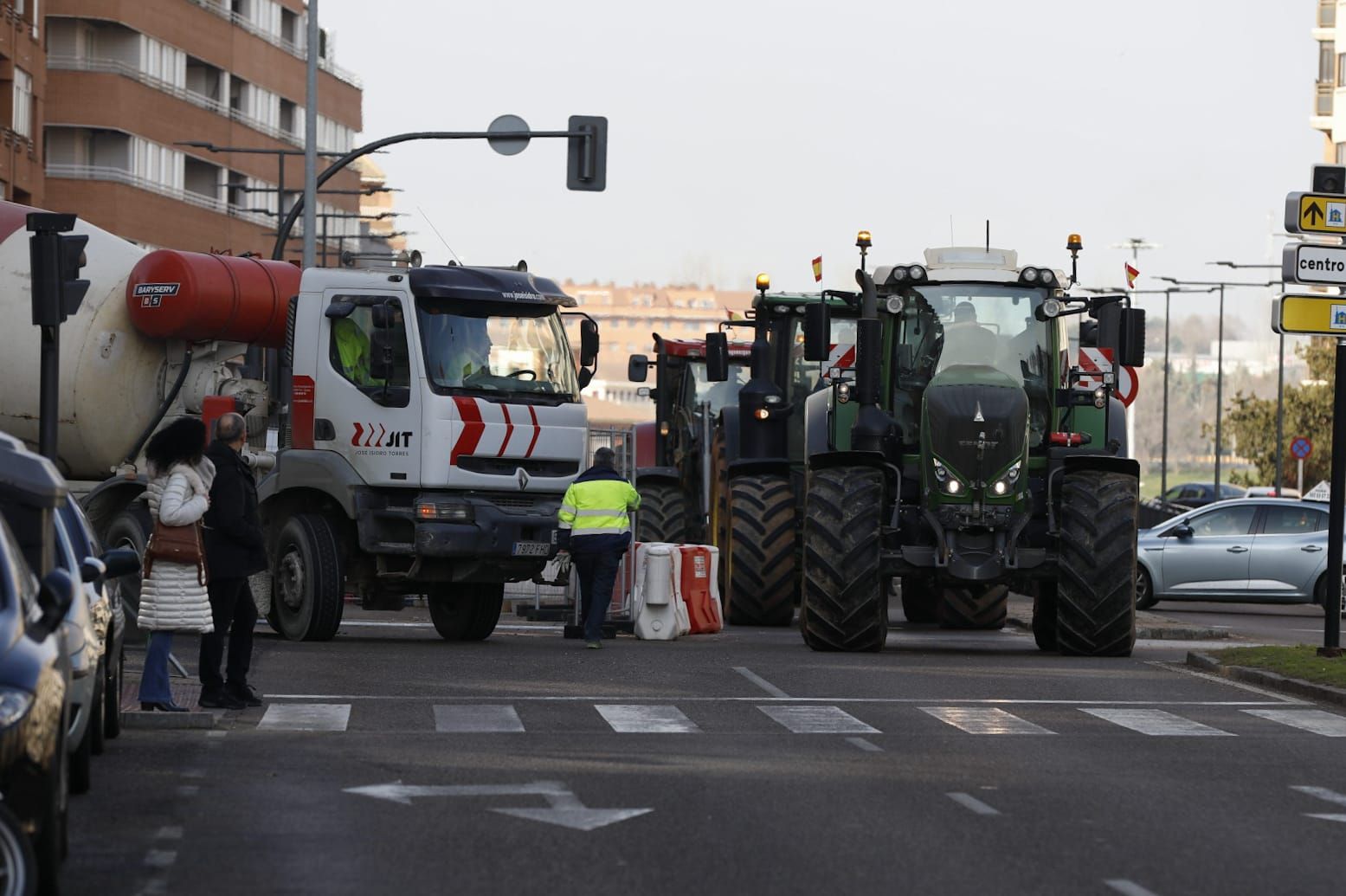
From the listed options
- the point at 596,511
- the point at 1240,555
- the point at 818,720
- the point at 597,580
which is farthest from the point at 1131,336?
the point at 1240,555

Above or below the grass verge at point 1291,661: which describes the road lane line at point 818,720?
below

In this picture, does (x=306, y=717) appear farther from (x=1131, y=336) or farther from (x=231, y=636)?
(x=1131, y=336)

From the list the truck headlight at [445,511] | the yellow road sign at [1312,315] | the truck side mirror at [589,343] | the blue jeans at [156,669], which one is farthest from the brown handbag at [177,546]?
the yellow road sign at [1312,315]

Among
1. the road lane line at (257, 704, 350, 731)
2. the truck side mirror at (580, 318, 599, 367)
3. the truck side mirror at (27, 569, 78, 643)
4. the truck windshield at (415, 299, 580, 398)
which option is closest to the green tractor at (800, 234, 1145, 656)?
the truck windshield at (415, 299, 580, 398)

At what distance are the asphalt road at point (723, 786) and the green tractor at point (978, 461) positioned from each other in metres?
1.16

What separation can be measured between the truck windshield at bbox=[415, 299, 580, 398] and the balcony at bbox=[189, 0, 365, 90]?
53.9m

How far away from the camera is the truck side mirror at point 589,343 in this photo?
949 inches

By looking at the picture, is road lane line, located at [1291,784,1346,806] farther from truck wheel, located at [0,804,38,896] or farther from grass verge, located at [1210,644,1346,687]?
truck wheel, located at [0,804,38,896]

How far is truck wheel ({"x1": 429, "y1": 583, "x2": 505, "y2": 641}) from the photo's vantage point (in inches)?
944

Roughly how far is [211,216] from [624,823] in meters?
66.4

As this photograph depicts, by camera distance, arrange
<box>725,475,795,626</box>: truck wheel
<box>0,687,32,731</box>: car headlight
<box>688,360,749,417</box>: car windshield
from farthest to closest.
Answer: <box>688,360,749,417</box>: car windshield < <box>725,475,795,626</box>: truck wheel < <box>0,687,32,731</box>: car headlight

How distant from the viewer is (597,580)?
23.1 m

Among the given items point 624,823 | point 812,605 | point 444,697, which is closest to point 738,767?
point 624,823

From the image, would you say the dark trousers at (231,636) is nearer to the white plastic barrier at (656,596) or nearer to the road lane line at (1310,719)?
the road lane line at (1310,719)
